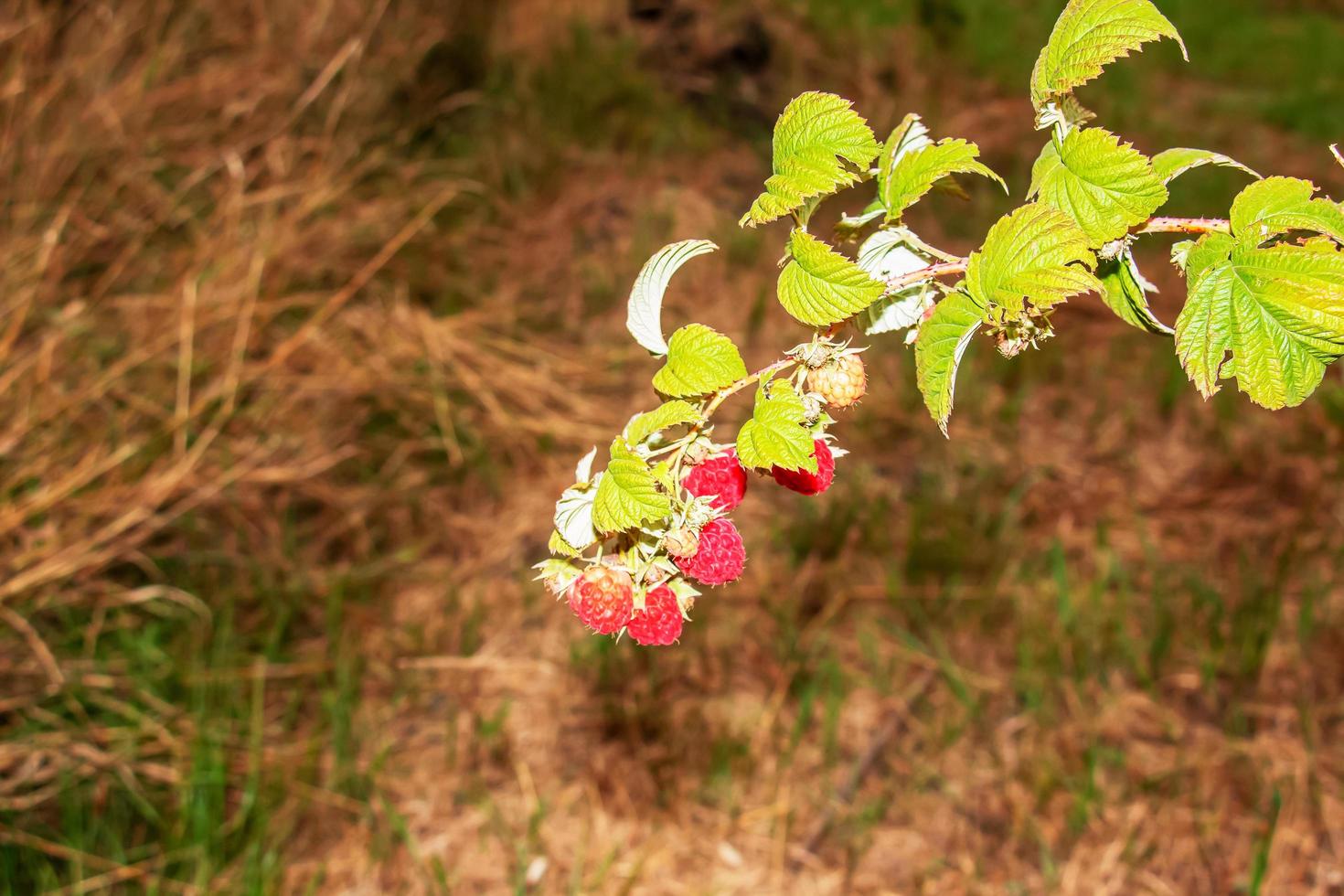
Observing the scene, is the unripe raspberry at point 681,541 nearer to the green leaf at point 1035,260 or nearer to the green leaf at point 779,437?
the green leaf at point 779,437

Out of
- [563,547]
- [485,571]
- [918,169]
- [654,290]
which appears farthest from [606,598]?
[485,571]

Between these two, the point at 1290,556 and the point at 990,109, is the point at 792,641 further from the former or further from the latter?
the point at 990,109

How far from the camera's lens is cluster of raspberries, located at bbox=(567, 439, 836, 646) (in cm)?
51

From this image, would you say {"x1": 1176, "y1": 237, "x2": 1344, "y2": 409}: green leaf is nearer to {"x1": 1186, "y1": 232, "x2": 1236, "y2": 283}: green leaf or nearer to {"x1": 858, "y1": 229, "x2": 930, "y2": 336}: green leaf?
{"x1": 1186, "y1": 232, "x2": 1236, "y2": 283}: green leaf

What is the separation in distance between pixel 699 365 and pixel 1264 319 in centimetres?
24

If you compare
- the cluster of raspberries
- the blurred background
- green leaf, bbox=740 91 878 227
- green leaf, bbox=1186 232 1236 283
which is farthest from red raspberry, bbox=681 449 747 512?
the blurred background

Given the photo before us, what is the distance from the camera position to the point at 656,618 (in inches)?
21.0

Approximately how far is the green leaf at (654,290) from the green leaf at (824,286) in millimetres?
40

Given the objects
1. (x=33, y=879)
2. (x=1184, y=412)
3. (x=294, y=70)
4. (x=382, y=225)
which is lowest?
(x=1184, y=412)

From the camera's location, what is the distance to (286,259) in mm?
2371

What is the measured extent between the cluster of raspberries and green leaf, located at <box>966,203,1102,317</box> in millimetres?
109

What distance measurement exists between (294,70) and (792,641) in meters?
1.80

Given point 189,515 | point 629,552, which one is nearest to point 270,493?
point 189,515

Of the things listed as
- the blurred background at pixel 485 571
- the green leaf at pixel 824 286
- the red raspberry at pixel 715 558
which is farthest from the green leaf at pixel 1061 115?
the blurred background at pixel 485 571
